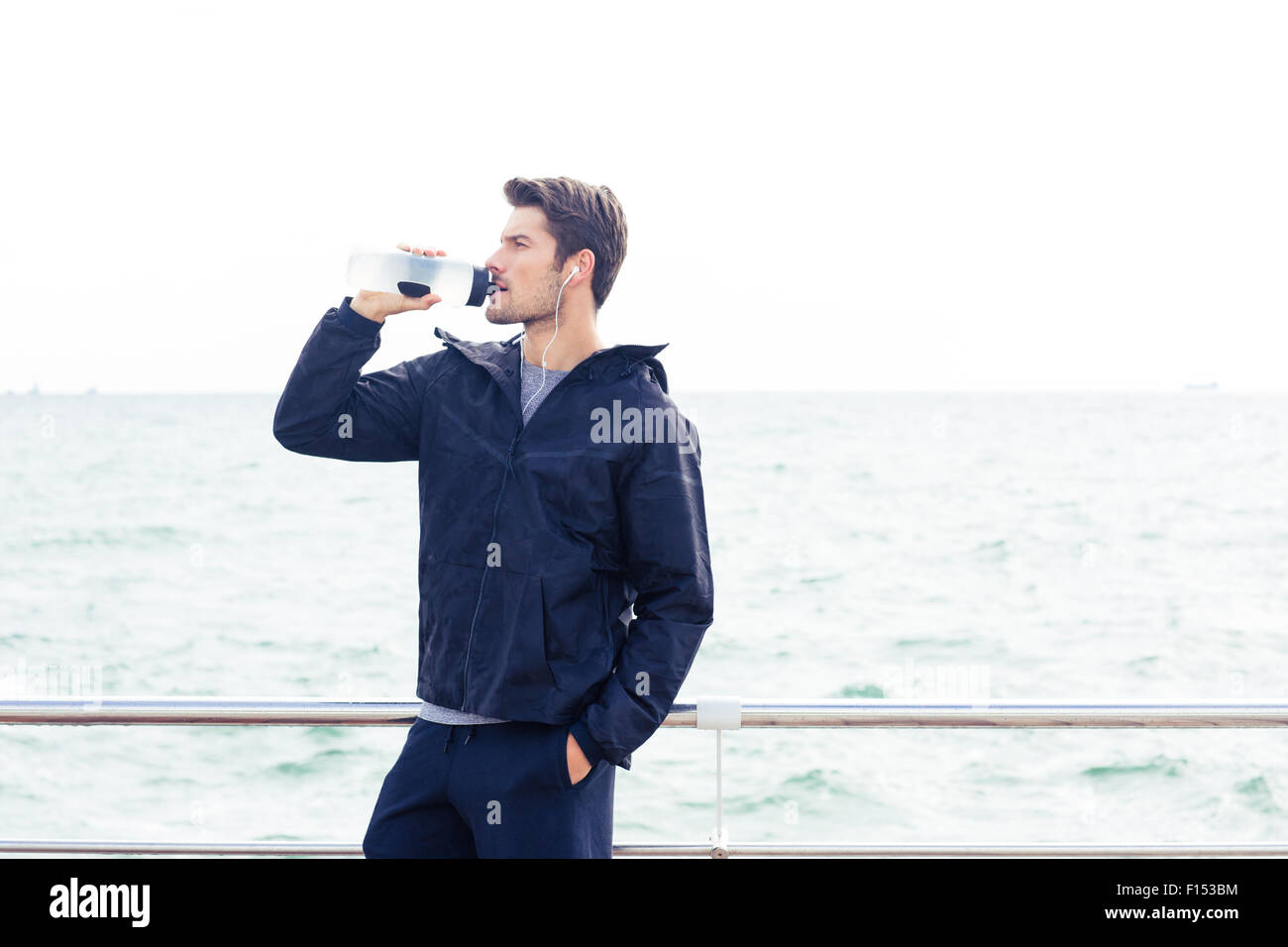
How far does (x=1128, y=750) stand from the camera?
11086 millimetres

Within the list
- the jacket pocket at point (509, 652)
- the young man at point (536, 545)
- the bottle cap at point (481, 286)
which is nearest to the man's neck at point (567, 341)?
the young man at point (536, 545)

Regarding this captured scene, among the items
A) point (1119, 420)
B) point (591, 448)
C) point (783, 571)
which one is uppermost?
point (1119, 420)

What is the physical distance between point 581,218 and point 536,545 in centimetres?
69

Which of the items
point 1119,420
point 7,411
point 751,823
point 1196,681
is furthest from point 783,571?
point 7,411

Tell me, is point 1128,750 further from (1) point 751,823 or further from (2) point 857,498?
(2) point 857,498

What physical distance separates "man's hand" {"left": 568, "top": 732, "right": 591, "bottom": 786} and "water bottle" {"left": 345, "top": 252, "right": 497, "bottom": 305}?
0.91 metres

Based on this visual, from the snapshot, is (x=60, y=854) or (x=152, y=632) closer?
(x=60, y=854)

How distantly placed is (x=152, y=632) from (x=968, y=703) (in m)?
17.3

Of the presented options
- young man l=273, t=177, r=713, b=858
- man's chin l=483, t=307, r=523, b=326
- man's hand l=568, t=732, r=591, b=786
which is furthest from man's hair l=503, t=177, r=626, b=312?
man's hand l=568, t=732, r=591, b=786

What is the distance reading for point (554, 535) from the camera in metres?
2.16

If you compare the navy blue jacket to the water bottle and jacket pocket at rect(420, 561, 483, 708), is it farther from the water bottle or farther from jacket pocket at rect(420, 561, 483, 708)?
the water bottle

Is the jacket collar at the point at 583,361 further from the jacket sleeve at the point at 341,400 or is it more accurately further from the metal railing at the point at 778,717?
the metal railing at the point at 778,717

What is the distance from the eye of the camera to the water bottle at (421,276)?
226 centimetres

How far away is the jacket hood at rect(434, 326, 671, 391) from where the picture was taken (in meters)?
2.29
